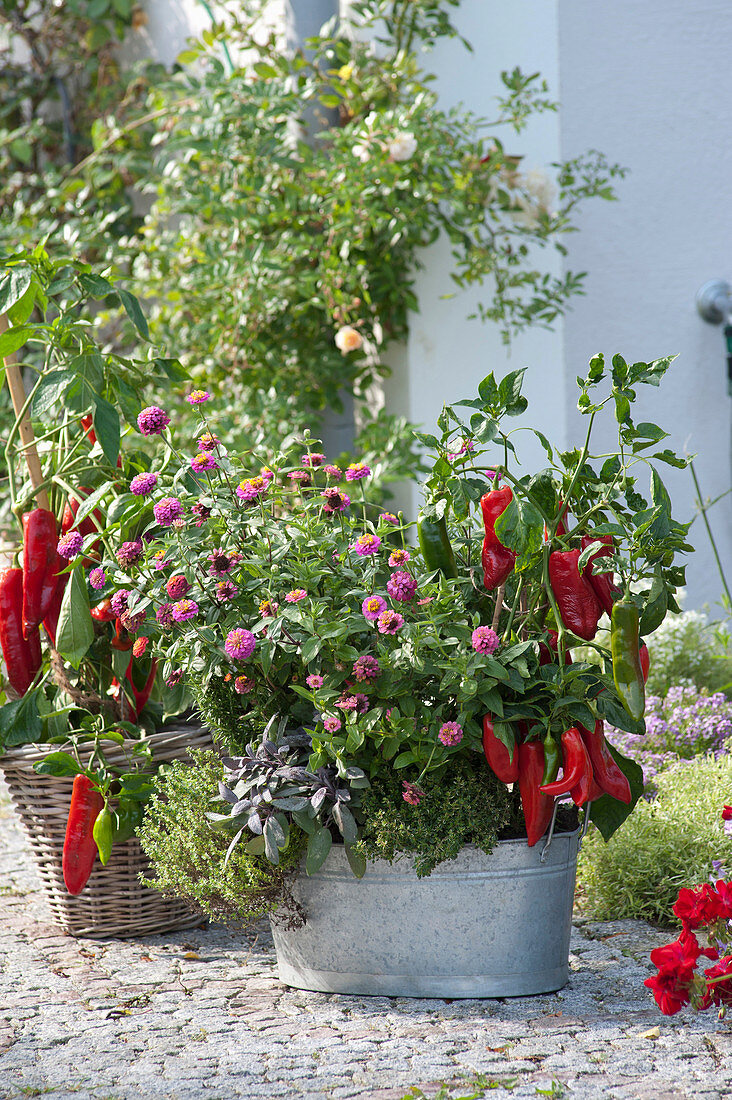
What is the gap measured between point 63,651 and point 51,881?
0.52 m

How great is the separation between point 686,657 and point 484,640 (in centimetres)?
159

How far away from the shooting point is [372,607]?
1594 mm

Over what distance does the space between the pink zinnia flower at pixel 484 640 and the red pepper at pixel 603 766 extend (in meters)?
0.23

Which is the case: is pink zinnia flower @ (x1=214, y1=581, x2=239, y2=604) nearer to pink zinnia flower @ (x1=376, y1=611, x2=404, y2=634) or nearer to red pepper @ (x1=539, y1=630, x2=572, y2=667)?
pink zinnia flower @ (x1=376, y1=611, x2=404, y2=634)

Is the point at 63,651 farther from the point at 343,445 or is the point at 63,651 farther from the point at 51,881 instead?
the point at 343,445

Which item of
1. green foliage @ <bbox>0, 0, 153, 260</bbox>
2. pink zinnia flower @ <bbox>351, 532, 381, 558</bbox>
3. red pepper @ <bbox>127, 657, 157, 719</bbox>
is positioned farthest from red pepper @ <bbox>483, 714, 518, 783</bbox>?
green foliage @ <bbox>0, 0, 153, 260</bbox>

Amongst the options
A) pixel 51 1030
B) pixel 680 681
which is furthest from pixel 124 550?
pixel 680 681

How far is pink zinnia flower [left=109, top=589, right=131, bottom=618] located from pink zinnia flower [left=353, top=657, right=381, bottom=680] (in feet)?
1.45

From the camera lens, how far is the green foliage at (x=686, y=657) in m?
2.92

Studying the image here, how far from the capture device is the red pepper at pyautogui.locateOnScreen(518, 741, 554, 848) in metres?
1.66

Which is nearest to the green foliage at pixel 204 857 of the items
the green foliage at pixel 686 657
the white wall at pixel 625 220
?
the green foliage at pixel 686 657

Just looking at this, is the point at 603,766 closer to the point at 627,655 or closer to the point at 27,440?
the point at 627,655

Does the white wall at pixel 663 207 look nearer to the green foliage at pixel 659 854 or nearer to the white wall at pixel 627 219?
the white wall at pixel 627 219

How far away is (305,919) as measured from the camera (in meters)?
1.77
